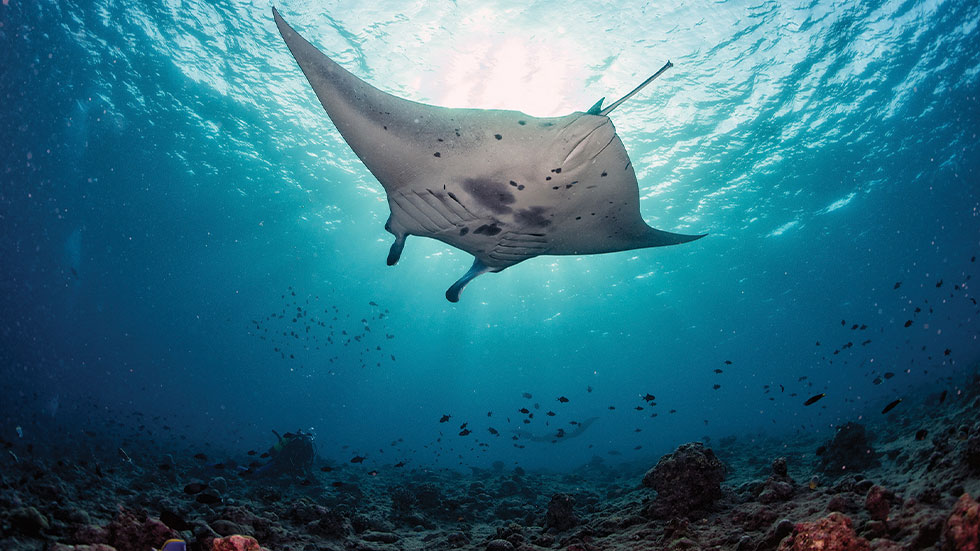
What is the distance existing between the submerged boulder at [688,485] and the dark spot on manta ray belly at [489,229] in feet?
11.6

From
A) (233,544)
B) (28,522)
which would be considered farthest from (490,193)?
(28,522)

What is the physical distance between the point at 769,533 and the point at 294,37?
5222mm

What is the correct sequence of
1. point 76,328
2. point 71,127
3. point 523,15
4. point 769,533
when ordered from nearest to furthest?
1. point 769,533
2. point 523,15
3. point 71,127
4. point 76,328

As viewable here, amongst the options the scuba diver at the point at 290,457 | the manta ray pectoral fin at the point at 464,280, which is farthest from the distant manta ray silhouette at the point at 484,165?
the scuba diver at the point at 290,457

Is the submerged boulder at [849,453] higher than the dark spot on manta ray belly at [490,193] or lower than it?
lower

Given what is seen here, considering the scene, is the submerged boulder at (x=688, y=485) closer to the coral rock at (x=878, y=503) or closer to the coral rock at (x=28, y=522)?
the coral rock at (x=878, y=503)

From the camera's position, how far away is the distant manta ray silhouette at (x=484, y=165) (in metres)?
3.52

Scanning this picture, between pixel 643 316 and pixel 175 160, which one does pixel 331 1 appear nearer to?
pixel 175 160

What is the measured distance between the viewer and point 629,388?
266ft

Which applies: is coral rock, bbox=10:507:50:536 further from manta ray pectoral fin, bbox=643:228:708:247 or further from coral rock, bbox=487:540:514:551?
manta ray pectoral fin, bbox=643:228:708:247

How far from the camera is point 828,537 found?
2.35 m

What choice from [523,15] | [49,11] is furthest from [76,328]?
[523,15]

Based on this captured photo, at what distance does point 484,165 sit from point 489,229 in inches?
37.5

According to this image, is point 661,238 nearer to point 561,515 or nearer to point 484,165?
point 484,165
